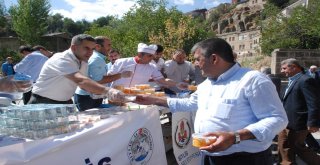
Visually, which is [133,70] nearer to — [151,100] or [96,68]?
[96,68]

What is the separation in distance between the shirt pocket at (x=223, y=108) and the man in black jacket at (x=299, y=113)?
9.06 ft

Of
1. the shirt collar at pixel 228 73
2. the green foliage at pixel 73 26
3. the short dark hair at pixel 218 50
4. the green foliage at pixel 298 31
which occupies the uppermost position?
the green foliage at pixel 73 26

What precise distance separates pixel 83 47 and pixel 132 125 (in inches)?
39.6

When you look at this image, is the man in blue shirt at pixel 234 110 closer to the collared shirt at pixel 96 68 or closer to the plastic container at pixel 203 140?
the plastic container at pixel 203 140

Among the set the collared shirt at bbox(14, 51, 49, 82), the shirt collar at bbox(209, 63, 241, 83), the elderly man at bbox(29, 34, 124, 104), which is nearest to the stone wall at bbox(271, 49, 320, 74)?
the collared shirt at bbox(14, 51, 49, 82)

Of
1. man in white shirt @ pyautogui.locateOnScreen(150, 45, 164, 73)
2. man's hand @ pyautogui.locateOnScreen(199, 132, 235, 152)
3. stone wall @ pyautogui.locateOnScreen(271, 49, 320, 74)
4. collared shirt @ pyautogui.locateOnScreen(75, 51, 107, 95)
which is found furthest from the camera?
stone wall @ pyautogui.locateOnScreen(271, 49, 320, 74)

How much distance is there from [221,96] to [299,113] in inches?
114

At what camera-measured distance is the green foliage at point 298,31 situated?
48.8ft

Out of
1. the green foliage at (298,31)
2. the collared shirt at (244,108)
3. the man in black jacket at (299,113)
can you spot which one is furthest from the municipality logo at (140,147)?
the green foliage at (298,31)

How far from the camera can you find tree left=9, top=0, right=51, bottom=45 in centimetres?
4894

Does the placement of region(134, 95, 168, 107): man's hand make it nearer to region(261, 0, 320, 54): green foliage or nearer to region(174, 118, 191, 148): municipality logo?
region(174, 118, 191, 148): municipality logo

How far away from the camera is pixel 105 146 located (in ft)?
9.89

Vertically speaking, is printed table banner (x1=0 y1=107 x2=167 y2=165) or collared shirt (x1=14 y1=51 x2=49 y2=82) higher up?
collared shirt (x1=14 y1=51 x2=49 y2=82)

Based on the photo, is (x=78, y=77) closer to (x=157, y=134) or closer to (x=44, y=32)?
(x=157, y=134)
